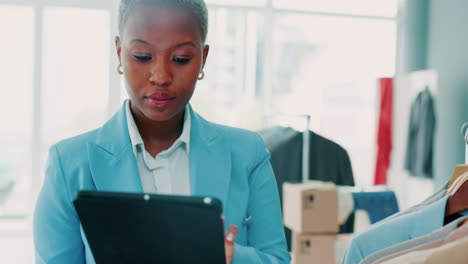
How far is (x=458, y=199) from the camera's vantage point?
1.33m

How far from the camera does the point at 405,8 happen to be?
5090 millimetres

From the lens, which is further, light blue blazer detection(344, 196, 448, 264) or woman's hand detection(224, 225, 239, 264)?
light blue blazer detection(344, 196, 448, 264)

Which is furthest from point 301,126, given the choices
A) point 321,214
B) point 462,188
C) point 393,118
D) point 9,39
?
point 9,39

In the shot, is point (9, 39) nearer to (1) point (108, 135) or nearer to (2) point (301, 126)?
(2) point (301, 126)

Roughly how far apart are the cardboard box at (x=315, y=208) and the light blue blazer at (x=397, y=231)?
64.4 inches

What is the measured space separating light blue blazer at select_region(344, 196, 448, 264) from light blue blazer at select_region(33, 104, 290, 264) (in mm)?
456

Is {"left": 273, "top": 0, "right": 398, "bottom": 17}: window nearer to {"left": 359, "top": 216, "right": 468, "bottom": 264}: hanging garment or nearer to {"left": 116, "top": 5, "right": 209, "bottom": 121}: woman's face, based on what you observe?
{"left": 359, "top": 216, "right": 468, "bottom": 264}: hanging garment

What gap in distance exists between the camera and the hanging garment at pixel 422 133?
395 cm

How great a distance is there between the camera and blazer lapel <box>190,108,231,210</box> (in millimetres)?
940

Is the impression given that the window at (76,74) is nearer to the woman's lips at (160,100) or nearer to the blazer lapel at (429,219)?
the blazer lapel at (429,219)

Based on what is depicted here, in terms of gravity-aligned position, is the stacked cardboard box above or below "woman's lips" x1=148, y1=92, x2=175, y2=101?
below

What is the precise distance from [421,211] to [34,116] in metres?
4.32

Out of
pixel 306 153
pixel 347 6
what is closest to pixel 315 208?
pixel 306 153

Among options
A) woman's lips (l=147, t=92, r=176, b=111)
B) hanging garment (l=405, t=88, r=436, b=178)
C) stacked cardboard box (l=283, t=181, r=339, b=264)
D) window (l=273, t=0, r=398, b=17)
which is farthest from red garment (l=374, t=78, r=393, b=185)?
woman's lips (l=147, t=92, r=176, b=111)
